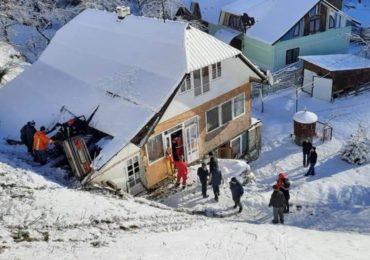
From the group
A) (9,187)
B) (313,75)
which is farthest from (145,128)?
(313,75)

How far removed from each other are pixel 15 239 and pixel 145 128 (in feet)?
22.8

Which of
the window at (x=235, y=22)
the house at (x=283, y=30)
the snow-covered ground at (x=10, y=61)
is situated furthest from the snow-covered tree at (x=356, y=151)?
the snow-covered ground at (x=10, y=61)

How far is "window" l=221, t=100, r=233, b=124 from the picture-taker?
22.2 m

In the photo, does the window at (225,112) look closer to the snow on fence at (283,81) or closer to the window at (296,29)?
the snow on fence at (283,81)

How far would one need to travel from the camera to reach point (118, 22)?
2242 centimetres

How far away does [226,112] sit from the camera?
22375 mm

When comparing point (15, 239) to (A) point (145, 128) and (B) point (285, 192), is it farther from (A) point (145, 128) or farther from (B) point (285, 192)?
(B) point (285, 192)

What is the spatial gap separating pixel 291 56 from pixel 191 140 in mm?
18292

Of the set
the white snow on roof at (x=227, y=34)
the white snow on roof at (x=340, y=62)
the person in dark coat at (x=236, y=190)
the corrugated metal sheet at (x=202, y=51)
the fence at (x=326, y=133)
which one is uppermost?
the corrugated metal sheet at (x=202, y=51)

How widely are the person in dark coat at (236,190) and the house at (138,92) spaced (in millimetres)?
3489

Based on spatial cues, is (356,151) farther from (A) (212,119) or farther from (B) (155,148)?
(B) (155,148)

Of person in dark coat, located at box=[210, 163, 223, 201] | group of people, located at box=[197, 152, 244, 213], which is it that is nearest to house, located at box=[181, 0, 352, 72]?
group of people, located at box=[197, 152, 244, 213]

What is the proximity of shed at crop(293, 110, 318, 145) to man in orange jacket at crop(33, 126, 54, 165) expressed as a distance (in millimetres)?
13527

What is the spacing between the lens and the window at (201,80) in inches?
797
